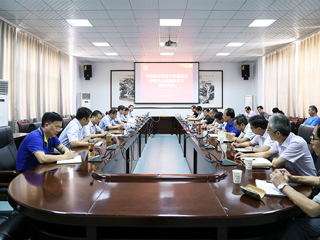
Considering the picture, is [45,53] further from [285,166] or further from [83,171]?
[285,166]

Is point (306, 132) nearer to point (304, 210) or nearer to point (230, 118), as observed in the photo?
point (230, 118)

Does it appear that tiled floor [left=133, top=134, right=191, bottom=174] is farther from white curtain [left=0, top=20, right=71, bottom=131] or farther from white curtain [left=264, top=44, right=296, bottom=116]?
white curtain [left=264, top=44, right=296, bottom=116]

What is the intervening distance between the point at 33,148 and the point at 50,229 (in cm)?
98

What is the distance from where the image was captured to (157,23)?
512 cm

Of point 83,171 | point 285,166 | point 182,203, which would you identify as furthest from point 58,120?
point 285,166

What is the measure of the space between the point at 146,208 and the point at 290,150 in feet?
4.15

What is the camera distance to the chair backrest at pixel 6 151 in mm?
2150

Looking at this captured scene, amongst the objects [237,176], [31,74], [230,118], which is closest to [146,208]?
[237,176]

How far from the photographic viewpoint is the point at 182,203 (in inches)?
47.8

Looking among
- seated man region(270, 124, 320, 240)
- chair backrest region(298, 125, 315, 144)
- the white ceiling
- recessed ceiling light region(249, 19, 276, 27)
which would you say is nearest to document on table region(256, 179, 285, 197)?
seated man region(270, 124, 320, 240)

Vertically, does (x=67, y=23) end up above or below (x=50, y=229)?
above

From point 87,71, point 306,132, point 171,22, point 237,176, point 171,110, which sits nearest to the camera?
point 237,176

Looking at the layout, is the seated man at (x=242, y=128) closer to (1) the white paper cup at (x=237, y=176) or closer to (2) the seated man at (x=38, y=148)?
(1) the white paper cup at (x=237, y=176)

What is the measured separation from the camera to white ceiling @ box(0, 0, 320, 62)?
4.21 meters
